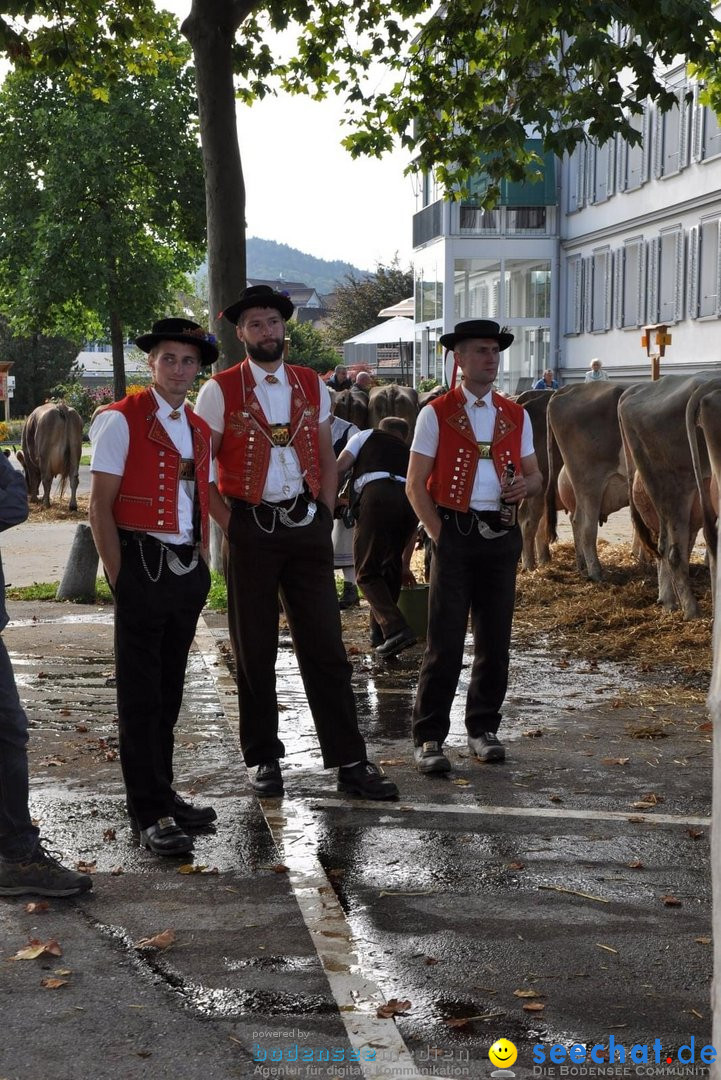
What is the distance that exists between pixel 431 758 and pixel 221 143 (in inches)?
297

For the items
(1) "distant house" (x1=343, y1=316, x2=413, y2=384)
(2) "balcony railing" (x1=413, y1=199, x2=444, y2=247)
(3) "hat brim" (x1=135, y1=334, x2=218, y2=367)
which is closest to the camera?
(3) "hat brim" (x1=135, y1=334, x2=218, y2=367)

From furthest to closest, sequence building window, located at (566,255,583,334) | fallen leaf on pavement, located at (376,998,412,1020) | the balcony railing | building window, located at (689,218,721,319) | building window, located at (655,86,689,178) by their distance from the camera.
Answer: the balcony railing, building window, located at (566,255,583,334), building window, located at (655,86,689,178), building window, located at (689,218,721,319), fallen leaf on pavement, located at (376,998,412,1020)

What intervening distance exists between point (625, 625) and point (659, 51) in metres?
4.25

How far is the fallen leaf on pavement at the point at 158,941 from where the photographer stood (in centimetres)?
447

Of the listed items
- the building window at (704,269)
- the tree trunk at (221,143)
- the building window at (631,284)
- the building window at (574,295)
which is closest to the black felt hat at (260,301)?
the tree trunk at (221,143)

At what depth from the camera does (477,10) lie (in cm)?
1087

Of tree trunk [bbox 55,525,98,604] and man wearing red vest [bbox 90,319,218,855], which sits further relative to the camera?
tree trunk [bbox 55,525,98,604]

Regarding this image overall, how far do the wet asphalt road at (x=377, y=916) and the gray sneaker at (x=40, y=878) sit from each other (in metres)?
0.06

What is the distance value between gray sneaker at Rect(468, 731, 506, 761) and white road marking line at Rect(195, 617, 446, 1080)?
3.52 feet

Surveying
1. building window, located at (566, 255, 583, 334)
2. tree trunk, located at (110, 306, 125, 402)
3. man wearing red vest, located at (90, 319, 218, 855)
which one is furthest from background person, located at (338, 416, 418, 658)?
building window, located at (566, 255, 583, 334)

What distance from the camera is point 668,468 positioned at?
37.1 feet

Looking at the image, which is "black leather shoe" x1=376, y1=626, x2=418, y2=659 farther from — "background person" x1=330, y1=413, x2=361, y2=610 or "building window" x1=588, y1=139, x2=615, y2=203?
"building window" x1=588, y1=139, x2=615, y2=203

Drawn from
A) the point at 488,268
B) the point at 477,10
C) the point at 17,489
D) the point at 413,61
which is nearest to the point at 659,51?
the point at 477,10

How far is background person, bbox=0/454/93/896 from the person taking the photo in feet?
16.3
